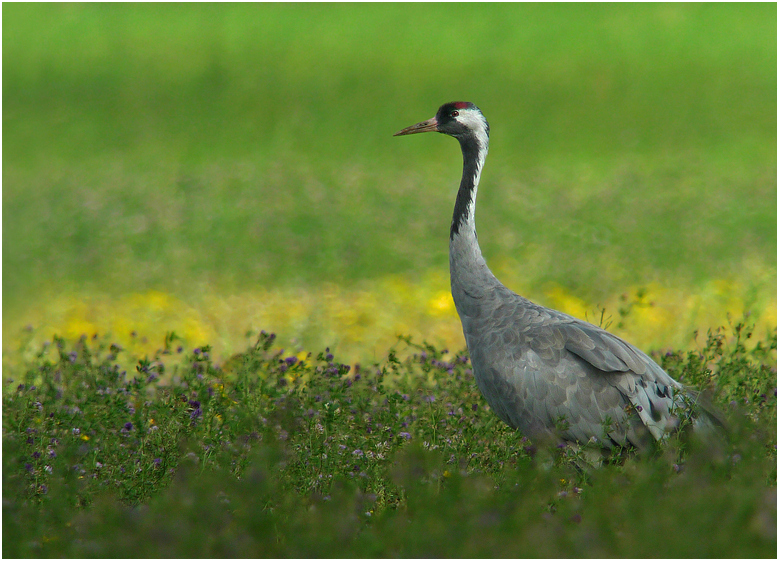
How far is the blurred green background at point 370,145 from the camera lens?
10.4 metres

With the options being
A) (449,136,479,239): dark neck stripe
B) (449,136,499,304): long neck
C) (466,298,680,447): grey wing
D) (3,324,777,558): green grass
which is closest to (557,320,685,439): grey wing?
(466,298,680,447): grey wing

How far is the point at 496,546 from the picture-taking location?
2918 millimetres

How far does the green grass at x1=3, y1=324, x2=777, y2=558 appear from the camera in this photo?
2.93 m

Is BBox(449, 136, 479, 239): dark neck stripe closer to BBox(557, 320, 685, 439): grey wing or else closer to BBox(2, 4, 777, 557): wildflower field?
BBox(2, 4, 777, 557): wildflower field

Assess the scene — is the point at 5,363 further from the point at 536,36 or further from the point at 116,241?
the point at 536,36

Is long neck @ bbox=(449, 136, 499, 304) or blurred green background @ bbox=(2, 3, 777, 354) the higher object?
blurred green background @ bbox=(2, 3, 777, 354)

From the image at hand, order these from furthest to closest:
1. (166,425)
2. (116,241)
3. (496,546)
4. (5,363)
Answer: (116,241) < (5,363) < (166,425) < (496,546)

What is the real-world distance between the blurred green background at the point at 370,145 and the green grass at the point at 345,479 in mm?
4726

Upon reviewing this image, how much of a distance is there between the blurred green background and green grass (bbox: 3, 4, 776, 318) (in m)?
0.04

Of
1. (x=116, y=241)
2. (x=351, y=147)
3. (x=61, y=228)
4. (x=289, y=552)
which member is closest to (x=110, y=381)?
(x=289, y=552)

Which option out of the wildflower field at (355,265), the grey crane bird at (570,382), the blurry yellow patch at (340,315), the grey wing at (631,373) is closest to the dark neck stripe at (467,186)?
the grey crane bird at (570,382)

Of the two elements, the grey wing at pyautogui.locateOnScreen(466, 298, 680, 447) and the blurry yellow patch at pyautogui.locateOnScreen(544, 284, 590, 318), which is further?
the blurry yellow patch at pyautogui.locateOnScreen(544, 284, 590, 318)

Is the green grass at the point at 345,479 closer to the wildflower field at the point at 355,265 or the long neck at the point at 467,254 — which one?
the wildflower field at the point at 355,265

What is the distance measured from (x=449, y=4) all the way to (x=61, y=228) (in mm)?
10221
